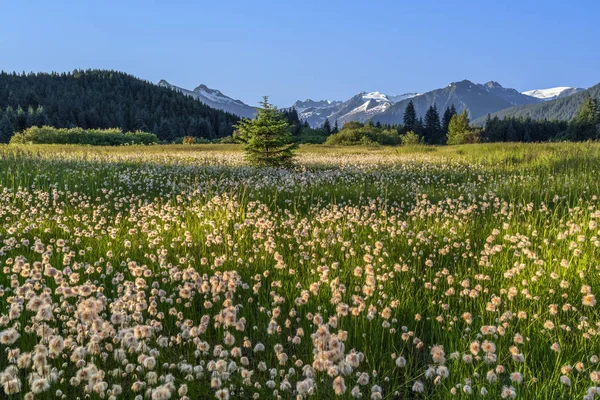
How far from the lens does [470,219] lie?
6785mm

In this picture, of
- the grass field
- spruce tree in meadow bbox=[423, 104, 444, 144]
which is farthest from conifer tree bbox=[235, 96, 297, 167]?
spruce tree in meadow bbox=[423, 104, 444, 144]

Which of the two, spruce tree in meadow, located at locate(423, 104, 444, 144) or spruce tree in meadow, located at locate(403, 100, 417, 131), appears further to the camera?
spruce tree in meadow, located at locate(403, 100, 417, 131)

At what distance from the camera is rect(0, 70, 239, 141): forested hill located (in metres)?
114

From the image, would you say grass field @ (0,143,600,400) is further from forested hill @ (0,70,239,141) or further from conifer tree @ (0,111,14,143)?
forested hill @ (0,70,239,141)

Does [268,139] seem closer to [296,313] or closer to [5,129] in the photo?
[296,313]

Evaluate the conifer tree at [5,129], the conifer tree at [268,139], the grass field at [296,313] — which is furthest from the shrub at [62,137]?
the conifer tree at [5,129]

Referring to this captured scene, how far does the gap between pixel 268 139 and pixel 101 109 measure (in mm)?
147262

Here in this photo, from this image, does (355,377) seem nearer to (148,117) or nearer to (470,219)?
(470,219)

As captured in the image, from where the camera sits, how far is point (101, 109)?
143000 mm

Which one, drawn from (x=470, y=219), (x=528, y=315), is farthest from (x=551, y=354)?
(x=470, y=219)

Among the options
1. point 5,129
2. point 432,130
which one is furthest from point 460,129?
point 5,129

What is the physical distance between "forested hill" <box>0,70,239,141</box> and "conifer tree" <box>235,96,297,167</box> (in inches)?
3637

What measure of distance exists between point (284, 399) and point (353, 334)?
970mm

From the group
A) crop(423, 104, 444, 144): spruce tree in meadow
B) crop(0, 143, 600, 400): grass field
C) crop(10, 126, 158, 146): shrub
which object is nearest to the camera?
crop(0, 143, 600, 400): grass field
